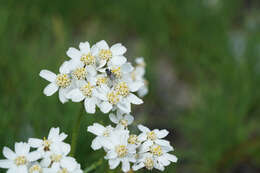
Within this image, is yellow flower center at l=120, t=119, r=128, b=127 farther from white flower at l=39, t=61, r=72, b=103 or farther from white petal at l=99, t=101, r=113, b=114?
white flower at l=39, t=61, r=72, b=103

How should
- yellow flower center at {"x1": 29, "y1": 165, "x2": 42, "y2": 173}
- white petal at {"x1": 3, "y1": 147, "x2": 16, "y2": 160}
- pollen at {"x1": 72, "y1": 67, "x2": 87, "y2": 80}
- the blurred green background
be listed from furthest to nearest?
the blurred green background
pollen at {"x1": 72, "y1": 67, "x2": 87, "y2": 80}
white petal at {"x1": 3, "y1": 147, "x2": 16, "y2": 160}
yellow flower center at {"x1": 29, "y1": 165, "x2": 42, "y2": 173}

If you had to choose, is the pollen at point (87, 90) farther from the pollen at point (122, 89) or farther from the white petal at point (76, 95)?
the pollen at point (122, 89)

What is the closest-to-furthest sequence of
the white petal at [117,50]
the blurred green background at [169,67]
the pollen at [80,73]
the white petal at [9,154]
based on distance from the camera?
the white petal at [9,154]
the pollen at [80,73]
the white petal at [117,50]
the blurred green background at [169,67]

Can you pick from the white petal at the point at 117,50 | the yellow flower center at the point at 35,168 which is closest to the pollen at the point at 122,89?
the white petal at the point at 117,50

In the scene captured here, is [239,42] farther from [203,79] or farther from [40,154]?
[40,154]

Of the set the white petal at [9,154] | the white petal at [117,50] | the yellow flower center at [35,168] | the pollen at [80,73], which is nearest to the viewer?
the yellow flower center at [35,168]

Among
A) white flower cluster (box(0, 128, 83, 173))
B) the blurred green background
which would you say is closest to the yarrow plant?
white flower cluster (box(0, 128, 83, 173))

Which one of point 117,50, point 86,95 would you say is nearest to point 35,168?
point 86,95
